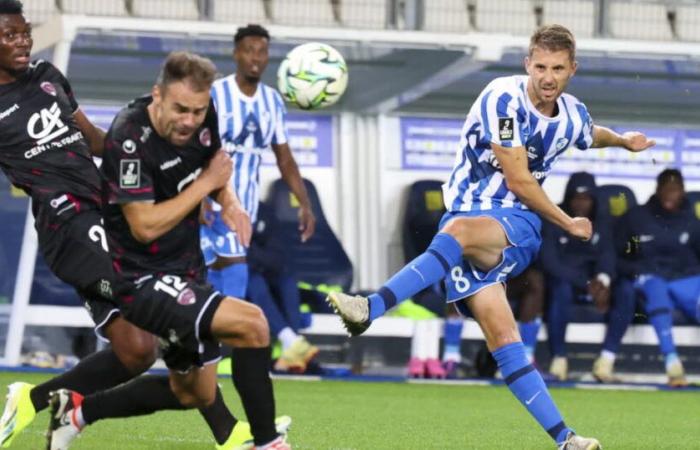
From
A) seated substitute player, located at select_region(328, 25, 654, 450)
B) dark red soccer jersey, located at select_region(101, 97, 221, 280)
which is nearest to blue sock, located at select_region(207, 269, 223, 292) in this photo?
seated substitute player, located at select_region(328, 25, 654, 450)

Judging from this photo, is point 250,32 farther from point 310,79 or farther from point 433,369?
point 433,369

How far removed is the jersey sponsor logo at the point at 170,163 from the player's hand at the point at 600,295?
804 cm

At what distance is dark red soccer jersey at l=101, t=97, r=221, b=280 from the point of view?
6.06 m

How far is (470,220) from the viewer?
23.8ft

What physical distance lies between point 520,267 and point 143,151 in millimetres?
2013

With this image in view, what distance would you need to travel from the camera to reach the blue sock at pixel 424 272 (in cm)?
701

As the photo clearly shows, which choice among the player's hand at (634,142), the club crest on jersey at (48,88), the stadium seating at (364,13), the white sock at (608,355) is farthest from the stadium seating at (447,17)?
the club crest on jersey at (48,88)

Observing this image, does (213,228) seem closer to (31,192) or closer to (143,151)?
(31,192)

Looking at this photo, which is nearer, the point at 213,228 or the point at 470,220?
the point at 470,220

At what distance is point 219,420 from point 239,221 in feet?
3.80

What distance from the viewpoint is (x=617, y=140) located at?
770 centimetres

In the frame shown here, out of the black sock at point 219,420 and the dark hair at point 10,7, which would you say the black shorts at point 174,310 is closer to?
the black sock at point 219,420

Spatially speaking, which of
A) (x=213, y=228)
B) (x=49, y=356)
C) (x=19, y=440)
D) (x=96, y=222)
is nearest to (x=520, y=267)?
(x=96, y=222)

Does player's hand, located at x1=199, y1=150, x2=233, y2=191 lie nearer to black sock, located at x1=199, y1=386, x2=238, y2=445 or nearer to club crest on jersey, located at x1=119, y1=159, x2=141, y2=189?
club crest on jersey, located at x1=119, y1=159, x2=141, y2=189
